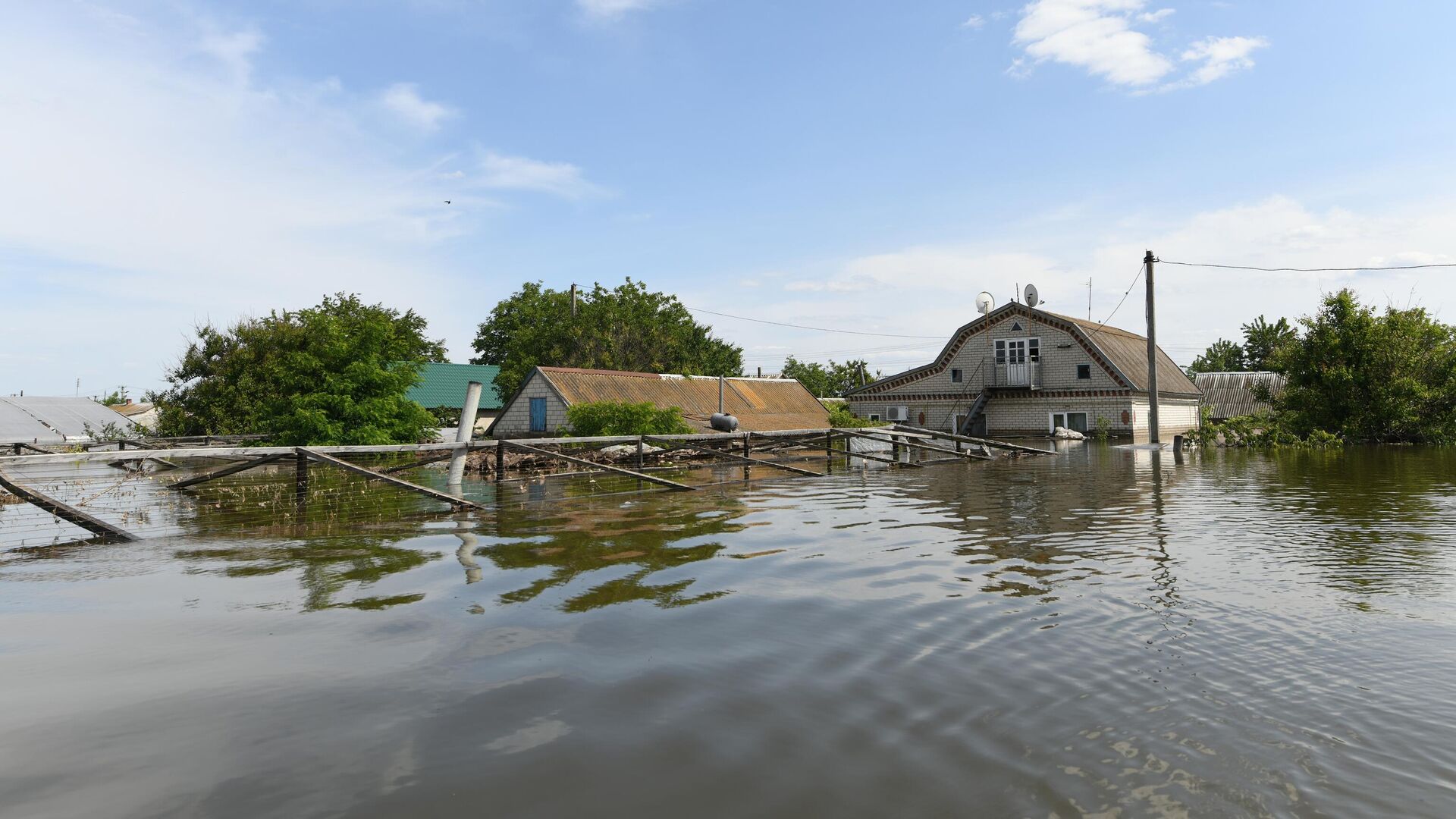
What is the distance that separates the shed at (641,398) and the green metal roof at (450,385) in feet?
58.0

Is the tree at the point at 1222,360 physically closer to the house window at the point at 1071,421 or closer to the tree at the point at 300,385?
the house window at the point at 1071,421

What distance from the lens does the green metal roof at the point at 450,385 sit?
53938 millimetres

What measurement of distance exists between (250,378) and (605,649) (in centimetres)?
3306

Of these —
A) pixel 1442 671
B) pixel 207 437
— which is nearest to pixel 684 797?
pixel 1442 671

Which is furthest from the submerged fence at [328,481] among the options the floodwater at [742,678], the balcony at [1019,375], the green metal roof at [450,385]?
the green metal roof at [450,385]

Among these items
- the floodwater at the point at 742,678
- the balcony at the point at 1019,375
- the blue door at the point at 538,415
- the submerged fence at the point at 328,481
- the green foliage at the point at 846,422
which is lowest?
the floodwater at the point at 742,678

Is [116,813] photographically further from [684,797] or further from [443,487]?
[443,487]

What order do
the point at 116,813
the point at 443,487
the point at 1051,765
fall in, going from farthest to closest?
the point at 443,487 < the point at 1051,765 < the point at 116,813

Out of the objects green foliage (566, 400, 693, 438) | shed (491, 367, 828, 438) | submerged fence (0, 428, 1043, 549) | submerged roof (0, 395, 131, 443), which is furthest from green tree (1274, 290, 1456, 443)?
submerged roof (0, 395, 131, 443)

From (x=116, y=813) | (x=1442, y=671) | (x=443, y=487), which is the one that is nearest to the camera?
(x=116, y=813)

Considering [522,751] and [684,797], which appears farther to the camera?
[522,751]

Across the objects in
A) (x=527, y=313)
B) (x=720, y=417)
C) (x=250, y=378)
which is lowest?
(x=720, y=417)

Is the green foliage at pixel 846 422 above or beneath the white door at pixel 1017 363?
beneath

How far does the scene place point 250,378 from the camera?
33188 mm
